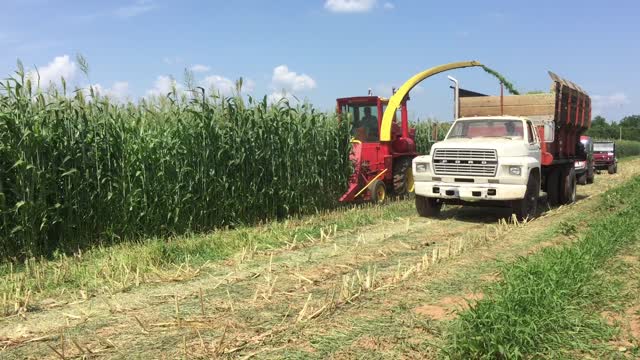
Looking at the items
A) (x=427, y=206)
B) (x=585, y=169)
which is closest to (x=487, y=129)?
(x=427, y=206)

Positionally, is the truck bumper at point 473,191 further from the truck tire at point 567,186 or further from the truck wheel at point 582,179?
the truck wheel at point 582,179

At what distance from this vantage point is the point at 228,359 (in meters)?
3.60

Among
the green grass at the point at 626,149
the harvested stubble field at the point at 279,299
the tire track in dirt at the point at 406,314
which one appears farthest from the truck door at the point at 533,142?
the green grass at the point at 626,149

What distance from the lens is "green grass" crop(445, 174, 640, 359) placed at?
358cm

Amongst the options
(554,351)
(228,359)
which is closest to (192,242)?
(228,359)

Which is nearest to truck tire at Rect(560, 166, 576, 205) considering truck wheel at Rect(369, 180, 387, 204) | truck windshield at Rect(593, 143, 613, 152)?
truck wheel at Rect(369, 180, 387, 204)

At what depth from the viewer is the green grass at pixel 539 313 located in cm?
358

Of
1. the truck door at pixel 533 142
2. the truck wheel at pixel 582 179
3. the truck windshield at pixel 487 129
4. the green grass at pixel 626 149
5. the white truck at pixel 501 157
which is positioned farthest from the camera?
the green grass at pixel 626 149

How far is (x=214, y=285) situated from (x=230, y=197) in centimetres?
431

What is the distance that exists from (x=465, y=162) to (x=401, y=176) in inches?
164

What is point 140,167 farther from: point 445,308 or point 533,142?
point 533,142

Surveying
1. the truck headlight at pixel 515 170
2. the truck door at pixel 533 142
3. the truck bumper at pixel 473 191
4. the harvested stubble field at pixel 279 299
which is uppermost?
the truck door at pixel 533 142

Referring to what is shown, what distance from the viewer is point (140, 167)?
8750 mm

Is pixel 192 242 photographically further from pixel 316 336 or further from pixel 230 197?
pixel 316 336
